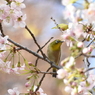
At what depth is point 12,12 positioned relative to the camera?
2.54 ft

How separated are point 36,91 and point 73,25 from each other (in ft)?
1.03

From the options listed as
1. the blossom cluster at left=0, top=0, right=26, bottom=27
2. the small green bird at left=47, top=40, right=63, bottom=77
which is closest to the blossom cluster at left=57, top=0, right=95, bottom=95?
the blossom cluster at left=0, top=0, right=26, bottom=27

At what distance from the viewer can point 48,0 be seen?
11.2 ft

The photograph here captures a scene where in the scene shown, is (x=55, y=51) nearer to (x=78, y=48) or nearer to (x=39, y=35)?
(x=78, y=48)

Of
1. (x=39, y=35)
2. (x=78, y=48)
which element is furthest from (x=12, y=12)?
(x=39, y=35)

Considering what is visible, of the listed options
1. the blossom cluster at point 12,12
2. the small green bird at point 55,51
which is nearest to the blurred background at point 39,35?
the small green bird at point 55,51

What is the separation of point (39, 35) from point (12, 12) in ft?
7.74

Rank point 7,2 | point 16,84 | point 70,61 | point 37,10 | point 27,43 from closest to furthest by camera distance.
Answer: point 70,61 < point 7,2 < point 16,84 < point 27,43 < point 37,10

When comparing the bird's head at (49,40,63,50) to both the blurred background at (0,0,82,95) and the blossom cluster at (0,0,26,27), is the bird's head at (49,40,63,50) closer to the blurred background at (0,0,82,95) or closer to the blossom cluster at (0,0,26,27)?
the blossom cluster at (0,0,26,27)

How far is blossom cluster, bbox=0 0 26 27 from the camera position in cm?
75

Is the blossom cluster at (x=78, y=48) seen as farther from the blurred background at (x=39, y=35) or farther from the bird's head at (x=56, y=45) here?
the blurred background at (x=39, y=35)

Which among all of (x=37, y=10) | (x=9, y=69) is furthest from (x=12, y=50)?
(x=37, y=10)

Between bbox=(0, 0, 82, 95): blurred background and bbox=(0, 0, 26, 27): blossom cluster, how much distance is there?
1995mm

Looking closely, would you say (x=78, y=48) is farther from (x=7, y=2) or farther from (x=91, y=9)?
(x=7, y=2)
